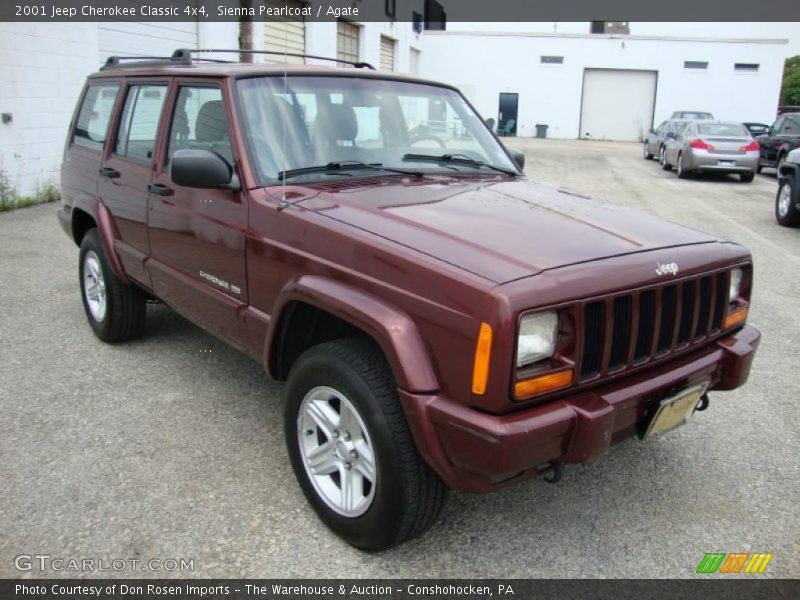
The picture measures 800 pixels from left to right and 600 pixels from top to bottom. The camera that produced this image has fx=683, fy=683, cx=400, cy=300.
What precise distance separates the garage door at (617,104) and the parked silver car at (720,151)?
2024 cm

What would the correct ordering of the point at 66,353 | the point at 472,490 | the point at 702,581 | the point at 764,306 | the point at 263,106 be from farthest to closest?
the point at 764,306 < the point at 66,353 < the point at 263,106 < the point at 702,581 < the point at 472,490

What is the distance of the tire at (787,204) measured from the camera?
9938mm

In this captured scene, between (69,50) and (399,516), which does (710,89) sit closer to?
(69,50)

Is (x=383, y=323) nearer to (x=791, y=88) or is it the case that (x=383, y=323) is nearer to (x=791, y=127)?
(x=791, y=127)

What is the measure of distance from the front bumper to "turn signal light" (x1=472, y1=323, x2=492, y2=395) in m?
0.10

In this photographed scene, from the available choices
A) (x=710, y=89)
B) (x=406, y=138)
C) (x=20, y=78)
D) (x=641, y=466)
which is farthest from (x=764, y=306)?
(x=710, y=89)

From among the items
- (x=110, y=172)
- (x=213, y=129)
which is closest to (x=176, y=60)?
(x=110, y=172)

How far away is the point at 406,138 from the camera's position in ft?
12.3

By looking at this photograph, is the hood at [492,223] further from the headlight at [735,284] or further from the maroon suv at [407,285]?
the headlight at [735,284]

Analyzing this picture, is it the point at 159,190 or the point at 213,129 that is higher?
the point at 213,129

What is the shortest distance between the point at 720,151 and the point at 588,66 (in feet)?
72.6

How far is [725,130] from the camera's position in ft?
55.9

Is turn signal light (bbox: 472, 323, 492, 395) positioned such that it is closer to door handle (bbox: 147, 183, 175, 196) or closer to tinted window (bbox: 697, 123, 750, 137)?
door handle (bbox: 147, 183, 175, 196)

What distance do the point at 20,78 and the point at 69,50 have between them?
1022mm
